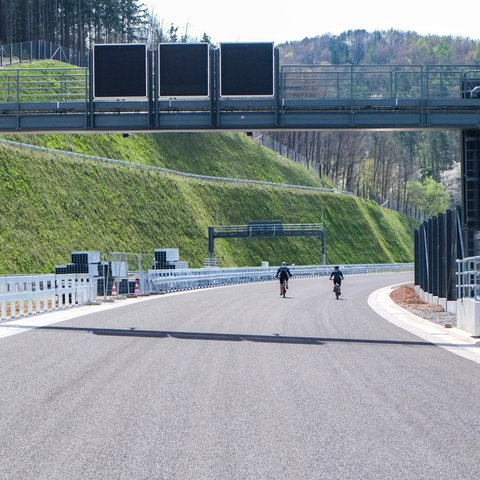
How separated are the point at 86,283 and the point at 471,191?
15798 mm

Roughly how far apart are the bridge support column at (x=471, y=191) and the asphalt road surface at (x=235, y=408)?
8.93m

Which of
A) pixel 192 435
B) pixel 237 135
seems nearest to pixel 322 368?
pixel 192 435

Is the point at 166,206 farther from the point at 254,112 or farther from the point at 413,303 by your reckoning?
the point at 254,112

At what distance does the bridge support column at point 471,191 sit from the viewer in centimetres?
2759

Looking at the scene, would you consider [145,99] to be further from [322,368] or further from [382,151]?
[382,151]

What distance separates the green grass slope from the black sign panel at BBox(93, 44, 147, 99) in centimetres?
2899

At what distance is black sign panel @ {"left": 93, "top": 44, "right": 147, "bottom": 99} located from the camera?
Answer: 28922 mm

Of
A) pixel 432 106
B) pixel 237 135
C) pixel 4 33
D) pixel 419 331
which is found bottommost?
pixel 419 331

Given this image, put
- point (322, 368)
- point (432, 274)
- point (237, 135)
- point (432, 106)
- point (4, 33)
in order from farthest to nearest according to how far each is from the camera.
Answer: point (237, 135)
point (4, 33)
point (432, 274)
point (432, 106)
point (322, 368)

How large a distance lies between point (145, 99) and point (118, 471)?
22.6m

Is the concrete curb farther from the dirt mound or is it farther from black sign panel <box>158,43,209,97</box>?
black sign panel <box>158,43,209,97</box>

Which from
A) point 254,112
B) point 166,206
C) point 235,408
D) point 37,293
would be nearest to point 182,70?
point 254,112

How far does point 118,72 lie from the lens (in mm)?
29156

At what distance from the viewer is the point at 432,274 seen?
37.5 m
